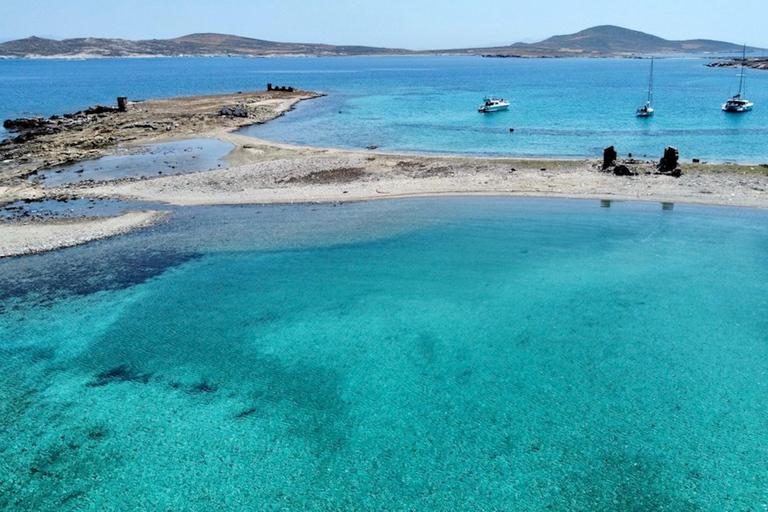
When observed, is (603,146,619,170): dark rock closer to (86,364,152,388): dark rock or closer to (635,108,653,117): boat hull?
(635,108,653,117): boat hull

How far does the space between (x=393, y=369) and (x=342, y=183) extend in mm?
22263

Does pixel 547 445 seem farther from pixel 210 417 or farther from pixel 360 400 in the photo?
pixel 210 417

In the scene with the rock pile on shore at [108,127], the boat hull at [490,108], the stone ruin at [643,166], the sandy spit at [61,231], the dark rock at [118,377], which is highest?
the boat hull at [490,108]

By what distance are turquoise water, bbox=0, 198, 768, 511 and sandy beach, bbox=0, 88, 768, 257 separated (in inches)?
142

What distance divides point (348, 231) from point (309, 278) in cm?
589

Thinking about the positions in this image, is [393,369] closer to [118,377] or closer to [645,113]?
[118,377]

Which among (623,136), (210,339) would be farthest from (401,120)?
(210,339)

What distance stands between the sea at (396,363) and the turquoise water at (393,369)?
78 millimetres

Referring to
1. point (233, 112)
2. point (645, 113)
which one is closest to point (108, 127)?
point (233, 112)

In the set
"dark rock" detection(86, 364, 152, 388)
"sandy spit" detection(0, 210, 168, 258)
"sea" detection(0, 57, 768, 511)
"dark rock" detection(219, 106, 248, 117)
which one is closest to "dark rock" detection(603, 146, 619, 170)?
"sea" detection(0, 57, 768, 511)

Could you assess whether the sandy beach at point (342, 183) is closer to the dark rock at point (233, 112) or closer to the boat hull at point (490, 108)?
the dark rock at point (233, 112)

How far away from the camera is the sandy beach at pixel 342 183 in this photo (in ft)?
99.8

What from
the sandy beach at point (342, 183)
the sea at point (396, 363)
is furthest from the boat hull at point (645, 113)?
the sea at point (396, 363)

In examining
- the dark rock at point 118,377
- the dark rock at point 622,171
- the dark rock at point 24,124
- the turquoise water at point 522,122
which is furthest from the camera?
the dark rock at point 24,124
